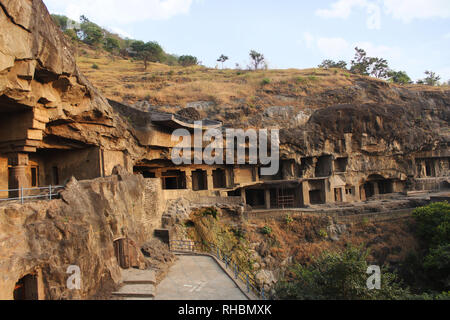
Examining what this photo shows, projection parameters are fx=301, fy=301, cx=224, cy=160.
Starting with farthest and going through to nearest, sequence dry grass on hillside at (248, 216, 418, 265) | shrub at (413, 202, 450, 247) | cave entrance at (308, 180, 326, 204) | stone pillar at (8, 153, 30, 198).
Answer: cave entrance at (308, 180, 326, 204)
dry grass on hillside at (248, 216, 418, 265)
shrub at (413, 202, 450, 247)
stone pillar at (8, 153, 30, 198)

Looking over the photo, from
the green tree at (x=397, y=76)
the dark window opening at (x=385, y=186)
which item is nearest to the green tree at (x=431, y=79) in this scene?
the green tree at (x=397, y=76)

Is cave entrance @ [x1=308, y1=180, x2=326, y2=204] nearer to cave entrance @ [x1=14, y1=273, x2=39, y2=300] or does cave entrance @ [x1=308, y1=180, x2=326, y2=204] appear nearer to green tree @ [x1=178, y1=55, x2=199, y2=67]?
cave entrance @ [x1=14, y1=273, x2=39, y2=300]

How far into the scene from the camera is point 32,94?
11.0 m

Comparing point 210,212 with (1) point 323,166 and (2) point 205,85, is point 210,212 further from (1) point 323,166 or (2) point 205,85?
(2) point 205,85

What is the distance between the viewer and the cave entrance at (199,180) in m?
28.5

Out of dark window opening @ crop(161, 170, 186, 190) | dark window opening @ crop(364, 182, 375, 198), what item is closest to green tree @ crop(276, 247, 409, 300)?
dark window opening @ crop(161, 170, 186, 190)

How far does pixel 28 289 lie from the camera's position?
7496 mm

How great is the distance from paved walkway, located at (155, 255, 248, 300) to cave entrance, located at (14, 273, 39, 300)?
3.82 meters

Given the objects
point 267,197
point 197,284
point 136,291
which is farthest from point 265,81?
point 136,291

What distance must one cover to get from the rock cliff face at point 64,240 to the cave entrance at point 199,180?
16306 millimetres

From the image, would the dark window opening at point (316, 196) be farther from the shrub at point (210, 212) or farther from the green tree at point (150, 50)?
the green tree at point (150, 50)

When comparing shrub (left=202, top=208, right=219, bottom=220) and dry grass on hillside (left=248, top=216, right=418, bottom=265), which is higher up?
shrub (left=202, top=208, right=219, bottom=220)

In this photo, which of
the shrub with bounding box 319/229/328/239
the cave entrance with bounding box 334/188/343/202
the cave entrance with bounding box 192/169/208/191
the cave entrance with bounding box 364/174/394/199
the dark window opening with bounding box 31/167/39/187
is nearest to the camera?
the dark window opening with bounding box 31/167/39/187

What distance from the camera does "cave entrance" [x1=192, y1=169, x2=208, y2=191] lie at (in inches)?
1121
